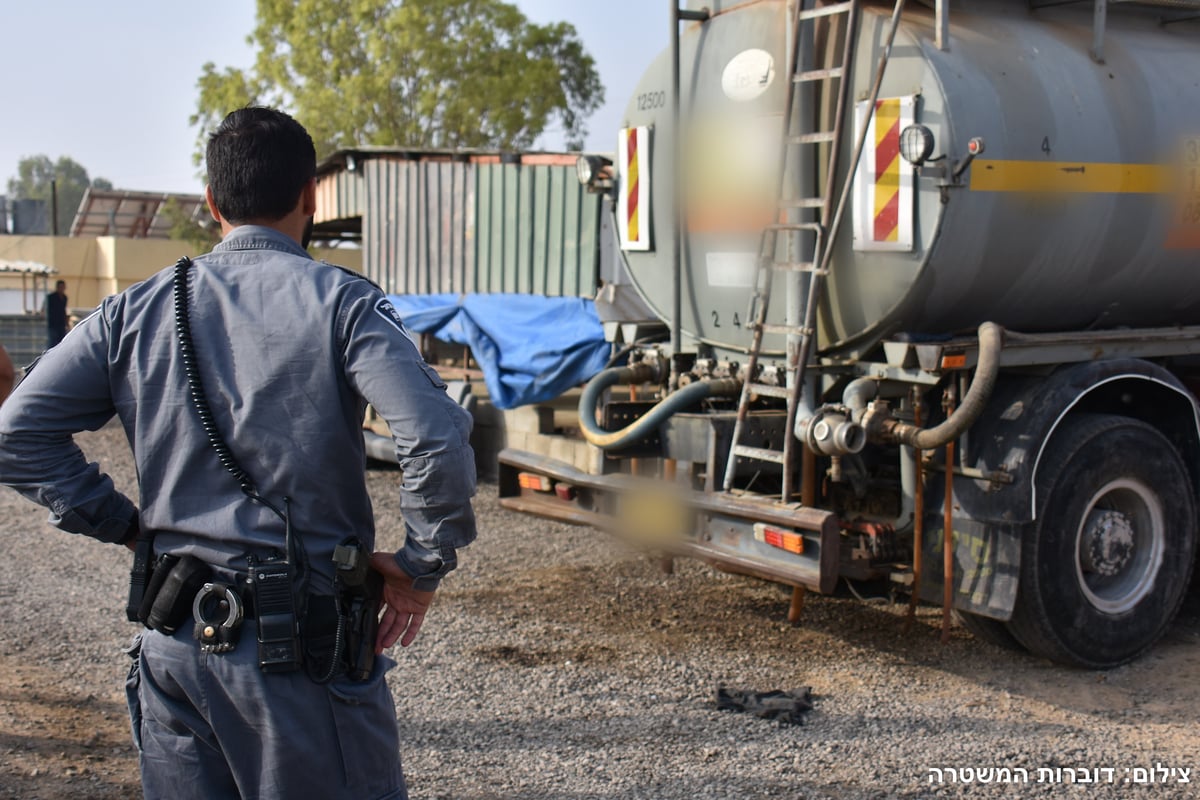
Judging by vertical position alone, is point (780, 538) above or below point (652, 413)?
below

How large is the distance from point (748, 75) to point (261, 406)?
12.3 feet

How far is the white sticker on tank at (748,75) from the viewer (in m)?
5.48

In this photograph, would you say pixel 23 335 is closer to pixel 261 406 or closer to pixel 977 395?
pixel 977 395

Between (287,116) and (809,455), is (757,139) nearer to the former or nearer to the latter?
(809,455)

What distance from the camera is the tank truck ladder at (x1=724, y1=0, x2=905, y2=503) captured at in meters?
5.12

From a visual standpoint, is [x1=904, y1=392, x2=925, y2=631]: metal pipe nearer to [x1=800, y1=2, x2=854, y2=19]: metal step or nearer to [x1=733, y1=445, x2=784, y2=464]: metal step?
[x1=733, y1=445, x2=784, y2=464]: metal step

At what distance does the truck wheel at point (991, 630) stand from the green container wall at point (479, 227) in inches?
256

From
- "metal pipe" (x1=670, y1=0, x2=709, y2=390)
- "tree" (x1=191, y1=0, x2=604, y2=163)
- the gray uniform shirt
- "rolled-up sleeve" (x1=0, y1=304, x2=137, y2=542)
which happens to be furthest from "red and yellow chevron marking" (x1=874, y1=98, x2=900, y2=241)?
"tree" (x1=191, y1=0, x2=604, y2=163)

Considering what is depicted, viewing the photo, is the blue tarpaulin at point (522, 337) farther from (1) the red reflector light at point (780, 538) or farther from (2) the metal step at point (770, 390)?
(1) the red reflector light at point (780, 538)

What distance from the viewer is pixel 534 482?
628cm

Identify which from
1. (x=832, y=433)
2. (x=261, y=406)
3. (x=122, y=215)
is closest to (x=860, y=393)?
(x=832, y=433)

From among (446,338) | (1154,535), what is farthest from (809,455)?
(446,338)

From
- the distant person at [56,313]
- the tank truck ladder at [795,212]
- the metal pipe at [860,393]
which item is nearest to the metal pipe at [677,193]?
the tank truck ladder at [795,212]

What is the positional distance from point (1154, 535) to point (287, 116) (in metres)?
4.67
